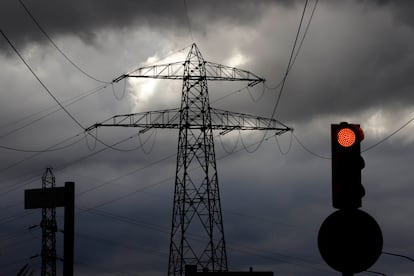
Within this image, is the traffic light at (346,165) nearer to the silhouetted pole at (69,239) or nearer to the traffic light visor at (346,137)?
the traffic light visor at (346,137)

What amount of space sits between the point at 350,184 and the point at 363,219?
0.42 m

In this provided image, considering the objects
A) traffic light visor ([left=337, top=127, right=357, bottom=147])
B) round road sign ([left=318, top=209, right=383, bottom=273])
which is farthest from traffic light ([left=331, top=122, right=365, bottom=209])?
round road sign ([left=318, top=209, right=383, bottom=273])

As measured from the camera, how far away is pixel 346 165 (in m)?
9.71

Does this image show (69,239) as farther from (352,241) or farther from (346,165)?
(352,241)

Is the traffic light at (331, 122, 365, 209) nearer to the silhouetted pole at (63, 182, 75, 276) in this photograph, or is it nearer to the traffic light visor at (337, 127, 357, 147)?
the traffic light visor at (337, 127, 357, 147)

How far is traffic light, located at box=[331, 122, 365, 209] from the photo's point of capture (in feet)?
31.1

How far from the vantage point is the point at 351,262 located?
30.7 feet

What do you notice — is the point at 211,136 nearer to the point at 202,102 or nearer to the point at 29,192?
the point at 202,102

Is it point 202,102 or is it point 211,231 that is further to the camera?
point 202,102

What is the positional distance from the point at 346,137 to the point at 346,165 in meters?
0.37

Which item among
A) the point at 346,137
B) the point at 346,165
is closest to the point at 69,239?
the point at 346,137

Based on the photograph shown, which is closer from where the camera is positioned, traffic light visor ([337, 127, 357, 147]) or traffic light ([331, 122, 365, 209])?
traffic light ([331, 122, 365, 209])

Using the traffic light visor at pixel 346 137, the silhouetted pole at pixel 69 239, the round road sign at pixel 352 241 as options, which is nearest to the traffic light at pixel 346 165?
the traffic light visor at pixel 346 137

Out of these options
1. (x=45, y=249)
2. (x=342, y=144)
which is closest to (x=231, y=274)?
(x=45, y=249)
